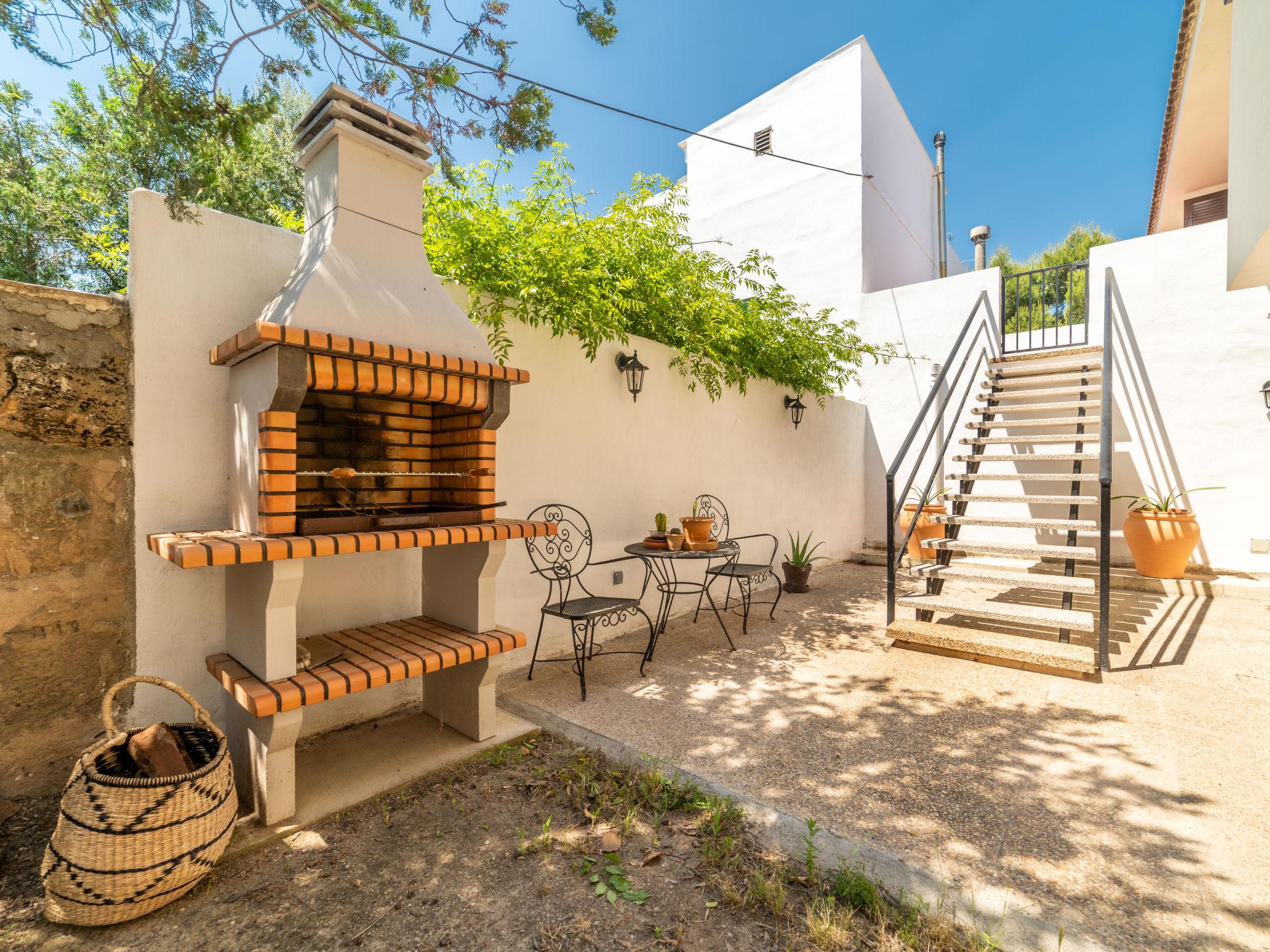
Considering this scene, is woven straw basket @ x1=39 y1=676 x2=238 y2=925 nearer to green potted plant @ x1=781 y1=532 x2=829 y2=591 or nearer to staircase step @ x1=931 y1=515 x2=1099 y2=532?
staircase step @ x1=931 y1=515 x2=1099 y2=532

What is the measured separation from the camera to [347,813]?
6.36 feet

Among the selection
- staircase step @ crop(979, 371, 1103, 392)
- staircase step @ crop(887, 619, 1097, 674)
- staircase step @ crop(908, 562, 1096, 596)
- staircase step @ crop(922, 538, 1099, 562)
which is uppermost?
staircase step @ crop(979, 371, 1103, 392)

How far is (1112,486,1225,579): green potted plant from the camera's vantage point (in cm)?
499

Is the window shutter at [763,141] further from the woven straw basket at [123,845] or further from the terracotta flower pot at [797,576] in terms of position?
the woven straw basket at [123,845]

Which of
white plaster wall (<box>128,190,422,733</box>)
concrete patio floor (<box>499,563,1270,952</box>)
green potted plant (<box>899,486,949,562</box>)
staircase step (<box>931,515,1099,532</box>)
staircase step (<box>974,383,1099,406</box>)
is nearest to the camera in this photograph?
concrete patio floor (<box>499,563,1270,952</box>)

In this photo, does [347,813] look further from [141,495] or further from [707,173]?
[707,173]

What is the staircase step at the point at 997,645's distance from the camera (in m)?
3.22

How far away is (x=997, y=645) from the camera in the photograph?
3.45 metres

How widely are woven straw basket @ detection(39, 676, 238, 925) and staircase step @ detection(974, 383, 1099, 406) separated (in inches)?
255

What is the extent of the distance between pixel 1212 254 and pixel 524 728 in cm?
742

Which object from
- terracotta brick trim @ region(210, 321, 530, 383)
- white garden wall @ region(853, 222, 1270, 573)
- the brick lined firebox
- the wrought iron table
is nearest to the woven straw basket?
the brick lined firebox

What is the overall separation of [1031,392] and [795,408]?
7.23ft

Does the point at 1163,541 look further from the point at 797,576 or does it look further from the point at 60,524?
the point at 60,524

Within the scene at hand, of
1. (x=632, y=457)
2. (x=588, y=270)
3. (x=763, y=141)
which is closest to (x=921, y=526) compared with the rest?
(x=632, y=457)
